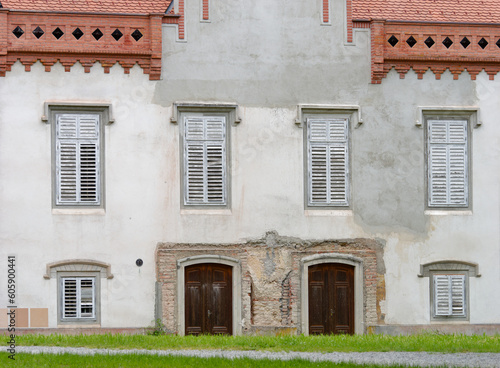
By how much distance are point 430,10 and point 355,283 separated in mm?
6783

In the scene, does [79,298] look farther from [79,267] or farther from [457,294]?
[457,294]

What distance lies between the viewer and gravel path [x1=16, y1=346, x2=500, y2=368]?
1944 centimetres

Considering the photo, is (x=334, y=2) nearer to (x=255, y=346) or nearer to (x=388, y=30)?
(x=388, y=30)

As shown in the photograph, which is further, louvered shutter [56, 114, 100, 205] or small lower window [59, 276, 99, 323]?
louvered shutter [56, 114, 100, 205]

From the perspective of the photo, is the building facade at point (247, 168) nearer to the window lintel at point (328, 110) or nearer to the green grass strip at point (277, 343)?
the window lintel at point (328, 110)

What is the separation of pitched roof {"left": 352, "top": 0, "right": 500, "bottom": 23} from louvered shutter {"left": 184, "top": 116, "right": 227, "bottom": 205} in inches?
169

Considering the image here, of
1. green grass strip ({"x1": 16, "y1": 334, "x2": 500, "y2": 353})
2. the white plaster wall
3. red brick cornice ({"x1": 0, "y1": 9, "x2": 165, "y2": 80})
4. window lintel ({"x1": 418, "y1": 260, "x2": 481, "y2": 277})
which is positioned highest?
red brick cornice ({"x1": 0, "y1": 9, "x2": 165, "y2": 80})

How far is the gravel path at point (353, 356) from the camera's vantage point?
1944 cm

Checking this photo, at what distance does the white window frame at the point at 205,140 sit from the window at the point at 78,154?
1.65 m

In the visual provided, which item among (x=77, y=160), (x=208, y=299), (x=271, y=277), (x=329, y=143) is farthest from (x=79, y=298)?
(x=329, y=143)

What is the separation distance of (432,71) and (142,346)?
355 inches

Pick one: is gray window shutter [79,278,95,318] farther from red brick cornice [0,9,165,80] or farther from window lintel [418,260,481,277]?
window lintel [418,260,481,277]

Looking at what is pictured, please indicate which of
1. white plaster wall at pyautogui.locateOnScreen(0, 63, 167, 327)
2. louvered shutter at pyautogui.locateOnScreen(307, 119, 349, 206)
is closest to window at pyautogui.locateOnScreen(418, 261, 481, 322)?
louvered shutter at pyautogui.locateOnScreen(307, 119, 349, 206)

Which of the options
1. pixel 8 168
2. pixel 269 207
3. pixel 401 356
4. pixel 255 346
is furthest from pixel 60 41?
pixel 401 356
